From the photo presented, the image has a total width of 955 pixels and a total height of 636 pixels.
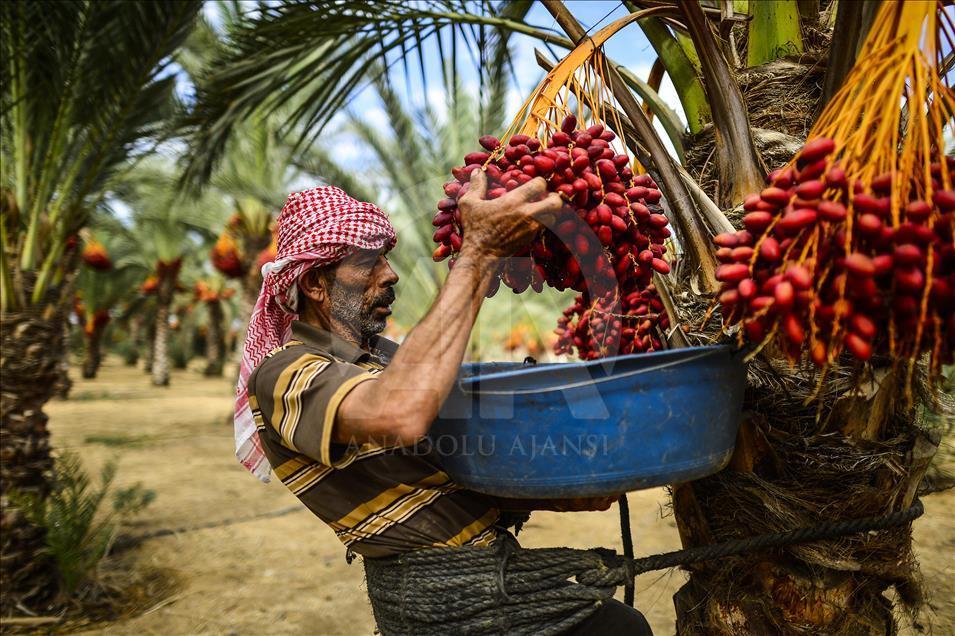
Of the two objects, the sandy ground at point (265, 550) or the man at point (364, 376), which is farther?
the sandy ground at point (265, 550)

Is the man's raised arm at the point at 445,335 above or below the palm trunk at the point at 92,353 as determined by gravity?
above

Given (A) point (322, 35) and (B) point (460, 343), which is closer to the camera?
(B) point (460, 343)

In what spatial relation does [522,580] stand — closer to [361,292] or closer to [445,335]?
[445,335]

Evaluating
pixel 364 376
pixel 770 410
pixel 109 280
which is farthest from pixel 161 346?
pixel 770 410

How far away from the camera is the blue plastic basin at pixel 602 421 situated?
1045 mm

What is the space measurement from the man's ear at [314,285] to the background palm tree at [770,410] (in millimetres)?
746

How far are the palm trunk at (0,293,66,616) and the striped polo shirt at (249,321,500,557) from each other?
3.03 meters

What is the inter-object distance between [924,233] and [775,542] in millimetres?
737

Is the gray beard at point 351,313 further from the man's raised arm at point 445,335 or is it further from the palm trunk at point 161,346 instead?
the palm trunk at point 161,346

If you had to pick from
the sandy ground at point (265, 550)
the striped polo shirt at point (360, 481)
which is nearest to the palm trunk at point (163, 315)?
the sandy ground at point (265, 550)

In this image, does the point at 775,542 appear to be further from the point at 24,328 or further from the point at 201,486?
the point at 201,486

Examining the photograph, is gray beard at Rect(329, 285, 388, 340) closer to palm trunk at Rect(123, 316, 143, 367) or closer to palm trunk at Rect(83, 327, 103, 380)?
palm trunk at Rect(83, 327, 103, 380)

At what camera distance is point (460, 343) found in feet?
3.85

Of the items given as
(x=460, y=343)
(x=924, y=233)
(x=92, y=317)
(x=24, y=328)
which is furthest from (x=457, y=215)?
(x=92, y=317)
